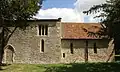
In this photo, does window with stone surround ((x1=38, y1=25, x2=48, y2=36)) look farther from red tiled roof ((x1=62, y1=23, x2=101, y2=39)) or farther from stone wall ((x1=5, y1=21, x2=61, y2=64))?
red tiled roof ((x1=62, y1=23, x2=101, y2=39))

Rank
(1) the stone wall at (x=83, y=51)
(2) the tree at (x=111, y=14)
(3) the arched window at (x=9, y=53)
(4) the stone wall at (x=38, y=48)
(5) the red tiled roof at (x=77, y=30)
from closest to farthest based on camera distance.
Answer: (2) the tree at (x=111, y=14) → (4) the stone wall at (x=38, y=48) → (3) the arched window at (x=9, y=53) → (1) the stone wall at (x=83, y=51) → (5) the red tiled roof at (x=77, y=30)

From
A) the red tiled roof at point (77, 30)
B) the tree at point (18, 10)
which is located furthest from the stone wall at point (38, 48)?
the tree at point (18, 10)

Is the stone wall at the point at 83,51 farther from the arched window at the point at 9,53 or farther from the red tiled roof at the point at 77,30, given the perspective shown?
the arched window at the point at 9,53

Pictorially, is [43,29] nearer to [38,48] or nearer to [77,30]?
[38,48]

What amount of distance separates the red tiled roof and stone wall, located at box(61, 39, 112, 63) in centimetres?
75

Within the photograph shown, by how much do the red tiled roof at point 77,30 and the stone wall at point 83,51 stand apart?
747 mm

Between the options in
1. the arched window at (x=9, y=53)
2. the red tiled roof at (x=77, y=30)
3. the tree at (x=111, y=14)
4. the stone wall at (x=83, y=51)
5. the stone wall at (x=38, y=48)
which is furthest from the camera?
the red tiled roof at (x=77, y=30)

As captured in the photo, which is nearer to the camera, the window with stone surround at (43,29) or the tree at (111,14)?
the tree at (111,14)

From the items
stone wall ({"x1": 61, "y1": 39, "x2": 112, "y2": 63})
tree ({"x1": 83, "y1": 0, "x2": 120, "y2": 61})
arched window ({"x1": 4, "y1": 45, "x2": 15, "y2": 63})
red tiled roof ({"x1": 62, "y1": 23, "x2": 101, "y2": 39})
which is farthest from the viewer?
red tiled roof ({"x1": 62, "y1": 23, "x2": 101, "y2": 39})

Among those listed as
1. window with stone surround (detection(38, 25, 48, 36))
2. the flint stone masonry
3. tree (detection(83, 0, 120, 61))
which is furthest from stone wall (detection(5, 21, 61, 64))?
tree (detection(83, 0, 120, 61))

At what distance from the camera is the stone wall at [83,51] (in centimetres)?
4556

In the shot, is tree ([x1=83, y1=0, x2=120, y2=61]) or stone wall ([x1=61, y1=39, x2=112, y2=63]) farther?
stone wall ([x1=61, y1=39, x2=112, y2=63])

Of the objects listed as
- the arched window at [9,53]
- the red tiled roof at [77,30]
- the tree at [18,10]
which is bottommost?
the arched window at [9,53]

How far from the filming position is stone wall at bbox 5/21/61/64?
43.6m
